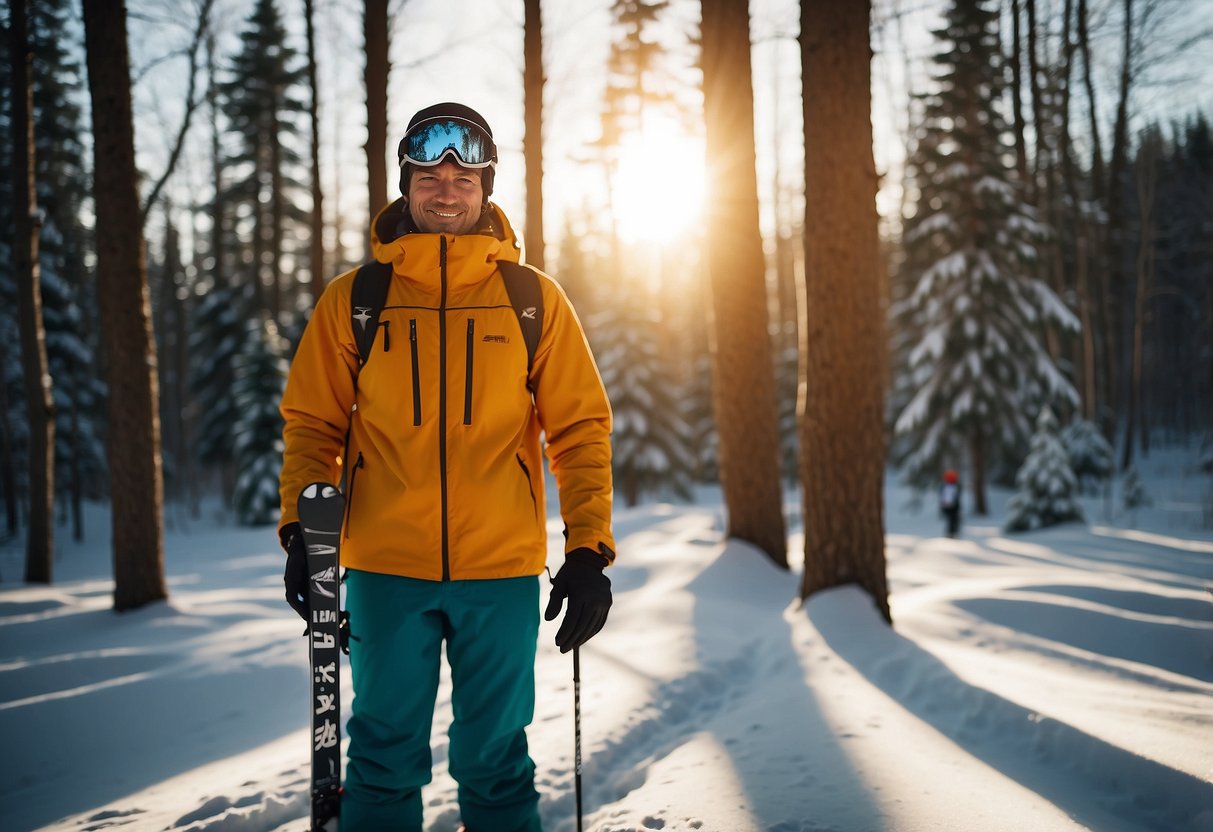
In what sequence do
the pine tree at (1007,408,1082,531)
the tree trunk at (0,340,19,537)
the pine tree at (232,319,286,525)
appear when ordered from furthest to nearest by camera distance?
the pine tree at (232,319,286,525), the tree trunk at (0,340,19,537), the pine tree at (1007,408,1082,531)

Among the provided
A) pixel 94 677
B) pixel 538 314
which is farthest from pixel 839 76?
pixel 94 677

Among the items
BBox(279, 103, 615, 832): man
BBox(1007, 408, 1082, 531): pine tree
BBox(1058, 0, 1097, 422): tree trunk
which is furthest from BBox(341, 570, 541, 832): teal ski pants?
BBox(1058, 0, 1097, 422): tree trunk

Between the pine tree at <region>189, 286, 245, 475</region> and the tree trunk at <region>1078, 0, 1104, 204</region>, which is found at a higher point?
the tree trunk at <region>1078, 0, 1104, 204</region>

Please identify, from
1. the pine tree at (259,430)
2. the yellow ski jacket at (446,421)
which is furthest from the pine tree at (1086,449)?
the pine tree at (259,430)

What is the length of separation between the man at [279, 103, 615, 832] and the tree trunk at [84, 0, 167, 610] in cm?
588

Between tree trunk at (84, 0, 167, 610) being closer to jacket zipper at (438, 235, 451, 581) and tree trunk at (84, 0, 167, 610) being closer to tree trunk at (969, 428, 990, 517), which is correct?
jacket zipper at (438, 235, 451, 581)

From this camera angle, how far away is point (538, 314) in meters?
2.37

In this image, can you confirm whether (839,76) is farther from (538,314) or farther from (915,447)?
(915,447)

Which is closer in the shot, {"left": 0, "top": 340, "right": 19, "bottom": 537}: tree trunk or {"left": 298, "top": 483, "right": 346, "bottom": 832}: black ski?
{"left": 298, "top": 483, "right": 346, "bottom": 832}: black ski

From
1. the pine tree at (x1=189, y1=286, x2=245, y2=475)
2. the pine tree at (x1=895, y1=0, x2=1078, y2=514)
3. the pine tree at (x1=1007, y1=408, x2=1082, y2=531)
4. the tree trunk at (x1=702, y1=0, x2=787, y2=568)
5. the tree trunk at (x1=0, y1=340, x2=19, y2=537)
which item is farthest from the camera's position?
the pine tree at (x1=189, y1=286, x2=245, y2=475)

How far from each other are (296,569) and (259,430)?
21.2 meters

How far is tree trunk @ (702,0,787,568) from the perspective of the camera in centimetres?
827

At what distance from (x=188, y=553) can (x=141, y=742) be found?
42.3 ft

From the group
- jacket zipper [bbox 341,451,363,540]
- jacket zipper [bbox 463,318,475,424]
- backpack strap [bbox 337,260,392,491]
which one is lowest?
jacket zipper [bbox 341,451,363,540]
